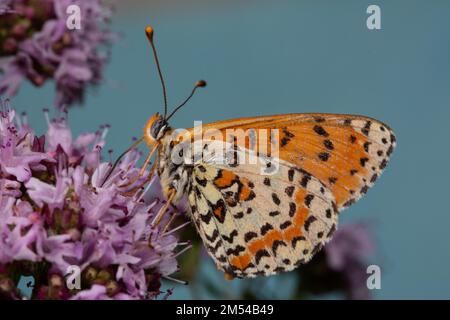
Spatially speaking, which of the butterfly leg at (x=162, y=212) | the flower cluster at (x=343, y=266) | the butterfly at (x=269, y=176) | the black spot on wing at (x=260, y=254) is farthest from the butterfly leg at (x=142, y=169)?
the flower cluster at (x=343, y=266)

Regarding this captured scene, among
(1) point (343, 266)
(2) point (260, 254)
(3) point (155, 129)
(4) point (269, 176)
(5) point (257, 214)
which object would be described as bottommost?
(1) point (343, 266)

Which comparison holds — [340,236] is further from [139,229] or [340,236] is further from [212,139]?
[139,229]

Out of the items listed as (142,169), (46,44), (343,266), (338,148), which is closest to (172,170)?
(142,169)

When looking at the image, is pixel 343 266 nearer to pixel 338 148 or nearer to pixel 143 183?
pixel 338 148

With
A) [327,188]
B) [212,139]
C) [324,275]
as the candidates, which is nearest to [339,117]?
[327,188]

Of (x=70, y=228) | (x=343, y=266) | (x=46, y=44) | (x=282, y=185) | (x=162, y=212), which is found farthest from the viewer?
(x=343, y=266)

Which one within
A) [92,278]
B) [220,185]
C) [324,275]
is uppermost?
[220,185]

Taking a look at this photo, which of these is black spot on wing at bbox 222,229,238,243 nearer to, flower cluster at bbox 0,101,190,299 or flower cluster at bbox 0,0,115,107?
flower cluster at bbox 0,101,190,299
